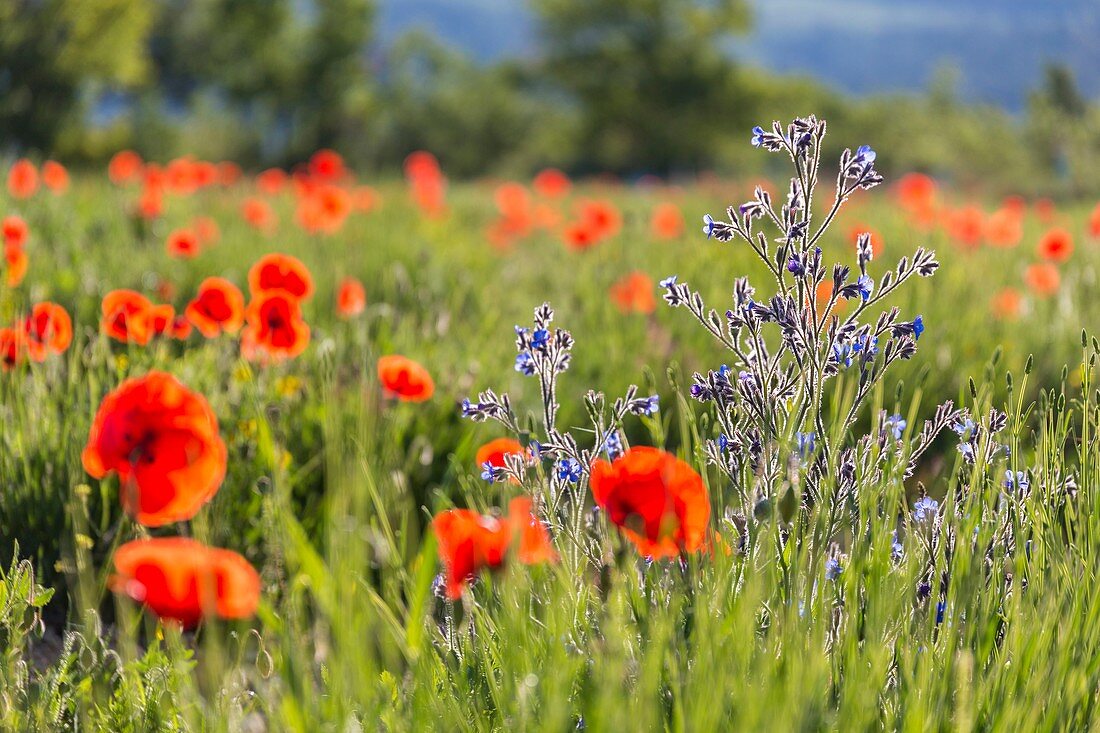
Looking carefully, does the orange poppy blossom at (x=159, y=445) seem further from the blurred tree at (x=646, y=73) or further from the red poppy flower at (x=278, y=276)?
the blurred tree at (x=646, y=73)

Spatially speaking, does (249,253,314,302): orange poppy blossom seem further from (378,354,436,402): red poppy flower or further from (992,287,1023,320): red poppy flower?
(992,287,1023,320): red poppy flower

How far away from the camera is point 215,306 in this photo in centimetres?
229

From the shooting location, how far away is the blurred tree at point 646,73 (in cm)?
4184

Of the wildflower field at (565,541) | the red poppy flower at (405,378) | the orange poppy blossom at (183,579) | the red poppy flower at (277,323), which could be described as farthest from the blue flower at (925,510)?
the red poppy flower at (277,323)

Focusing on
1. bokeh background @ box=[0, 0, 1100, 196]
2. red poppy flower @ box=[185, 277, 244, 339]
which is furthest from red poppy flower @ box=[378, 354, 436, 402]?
bokeh background @ box=[0, 0, 1100, 196]

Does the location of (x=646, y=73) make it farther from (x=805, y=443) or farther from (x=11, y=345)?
(x=805, y=443)

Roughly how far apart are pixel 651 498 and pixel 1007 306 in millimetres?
2942

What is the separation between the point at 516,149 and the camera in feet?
151

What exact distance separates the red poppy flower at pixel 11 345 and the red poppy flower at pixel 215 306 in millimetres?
352

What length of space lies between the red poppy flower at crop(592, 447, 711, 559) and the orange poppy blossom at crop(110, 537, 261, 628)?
44 centimetres

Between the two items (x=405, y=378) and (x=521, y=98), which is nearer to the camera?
(x=405, y=378)

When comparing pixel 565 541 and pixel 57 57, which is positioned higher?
pixel 57 57

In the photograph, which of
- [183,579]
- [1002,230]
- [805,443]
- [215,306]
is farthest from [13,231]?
[1002,230]

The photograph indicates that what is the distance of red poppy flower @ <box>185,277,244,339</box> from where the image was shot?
2.26 metres
